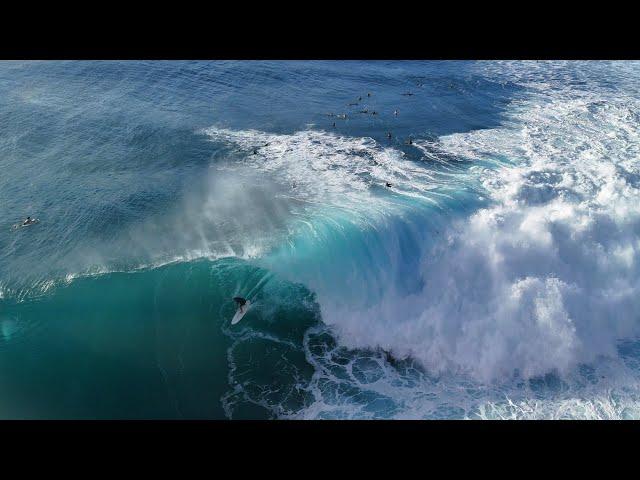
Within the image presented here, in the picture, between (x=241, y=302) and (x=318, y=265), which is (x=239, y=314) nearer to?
(x=241, y=302)

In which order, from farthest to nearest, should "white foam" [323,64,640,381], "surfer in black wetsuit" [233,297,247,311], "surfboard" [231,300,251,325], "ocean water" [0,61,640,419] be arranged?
"surfboard" [231,300,251,325], "surfer in black wetsuit" [233,297,247,311], "white foam" [323,64,640,381], "ocean water" [0,61,640,419]

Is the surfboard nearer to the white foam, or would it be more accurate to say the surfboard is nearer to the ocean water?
the ocean water

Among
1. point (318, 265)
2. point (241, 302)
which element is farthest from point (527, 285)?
point (241, 302)

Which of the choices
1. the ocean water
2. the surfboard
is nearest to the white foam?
the ocean water

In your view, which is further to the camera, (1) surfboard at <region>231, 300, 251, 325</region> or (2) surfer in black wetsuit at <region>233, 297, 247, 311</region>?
(1) surfboard at <region>231, 300, 251, 325</region>

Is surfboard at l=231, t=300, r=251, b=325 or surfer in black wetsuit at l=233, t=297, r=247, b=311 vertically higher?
surfer in black wetsuit at l=233, t=297, r=247, b=311

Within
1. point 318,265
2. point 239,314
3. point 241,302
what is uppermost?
point 318,265

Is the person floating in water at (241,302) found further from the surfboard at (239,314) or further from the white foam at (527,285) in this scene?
the white foam at (527,285)

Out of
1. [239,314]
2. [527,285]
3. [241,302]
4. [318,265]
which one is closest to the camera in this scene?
[241,302]
